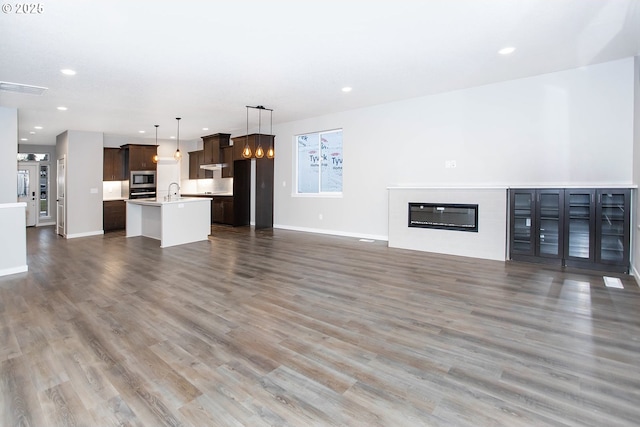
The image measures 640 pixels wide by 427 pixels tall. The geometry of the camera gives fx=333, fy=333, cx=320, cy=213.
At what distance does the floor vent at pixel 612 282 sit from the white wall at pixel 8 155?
9405 millimetres

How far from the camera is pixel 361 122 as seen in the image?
7270mm

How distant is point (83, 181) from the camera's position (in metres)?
8.62

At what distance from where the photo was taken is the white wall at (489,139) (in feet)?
Result: 15.4

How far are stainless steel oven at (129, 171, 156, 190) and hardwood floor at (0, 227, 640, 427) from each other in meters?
5.65

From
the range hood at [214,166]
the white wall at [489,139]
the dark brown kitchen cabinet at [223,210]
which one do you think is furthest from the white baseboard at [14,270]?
the range hood at [214,166]

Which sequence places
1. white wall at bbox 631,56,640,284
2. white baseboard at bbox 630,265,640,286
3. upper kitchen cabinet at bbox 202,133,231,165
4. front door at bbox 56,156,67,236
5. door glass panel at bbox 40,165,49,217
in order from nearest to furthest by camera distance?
white baseboard at bbox 630,265,640,286
white wall at bbox 631,56,640,284
front door at bbox 56,156,67,236
upper kitchen cabinet at bbox 202,133,231,165
door glass panel at bbox 40,165,49,217

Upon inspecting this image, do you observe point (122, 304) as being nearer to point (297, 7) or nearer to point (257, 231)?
point (297, 7)

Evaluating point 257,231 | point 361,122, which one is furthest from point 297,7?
point 257,231

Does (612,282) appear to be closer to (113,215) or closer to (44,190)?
(113,215)

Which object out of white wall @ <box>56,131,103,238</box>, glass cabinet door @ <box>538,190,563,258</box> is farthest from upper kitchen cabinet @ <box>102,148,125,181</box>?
glass cabinet door @ <box>538,190,563,258</box>

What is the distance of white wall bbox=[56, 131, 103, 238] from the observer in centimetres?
844

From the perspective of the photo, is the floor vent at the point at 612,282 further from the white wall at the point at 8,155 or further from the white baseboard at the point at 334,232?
the white wall at the point at 8,155

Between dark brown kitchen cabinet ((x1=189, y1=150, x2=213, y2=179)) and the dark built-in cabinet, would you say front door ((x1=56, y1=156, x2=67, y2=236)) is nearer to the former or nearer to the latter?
dark brown kitchen cabinet ((x1=189, y1=150, x2=213, y2=179))

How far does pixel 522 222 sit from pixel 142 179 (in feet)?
32.2
